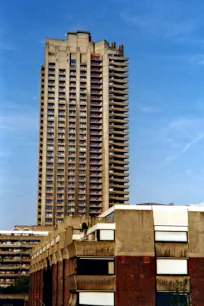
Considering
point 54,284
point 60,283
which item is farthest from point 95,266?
point 54,284

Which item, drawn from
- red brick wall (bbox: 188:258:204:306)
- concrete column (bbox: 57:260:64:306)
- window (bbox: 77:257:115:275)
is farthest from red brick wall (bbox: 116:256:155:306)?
concrete column (bbox: 57:260:64:306)

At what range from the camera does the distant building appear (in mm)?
188250

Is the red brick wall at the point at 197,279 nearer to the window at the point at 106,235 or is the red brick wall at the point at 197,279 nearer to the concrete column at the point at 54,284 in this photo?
the window at the point at 106,235

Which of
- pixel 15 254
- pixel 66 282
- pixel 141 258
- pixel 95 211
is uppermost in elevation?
pixel 95 211

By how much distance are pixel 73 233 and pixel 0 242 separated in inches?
4212

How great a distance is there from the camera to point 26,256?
191 m

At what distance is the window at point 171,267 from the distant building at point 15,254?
397ft

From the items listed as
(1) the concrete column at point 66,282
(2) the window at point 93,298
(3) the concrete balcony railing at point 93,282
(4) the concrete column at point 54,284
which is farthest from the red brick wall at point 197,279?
(4) the concrete column at point 54,284

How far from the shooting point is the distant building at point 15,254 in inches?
7411

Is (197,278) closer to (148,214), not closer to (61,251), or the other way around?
(148,214)

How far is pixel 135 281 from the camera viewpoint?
70.1 m

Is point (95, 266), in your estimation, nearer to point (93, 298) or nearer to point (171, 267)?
point (93, 298)

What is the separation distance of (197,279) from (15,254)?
127375 mm

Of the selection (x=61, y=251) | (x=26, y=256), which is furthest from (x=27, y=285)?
(x=61, y=251)
